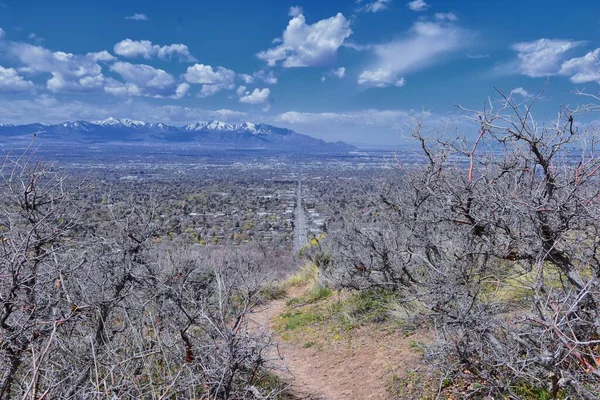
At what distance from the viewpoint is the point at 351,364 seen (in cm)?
594

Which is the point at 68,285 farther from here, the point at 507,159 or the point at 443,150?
the point at 507,159

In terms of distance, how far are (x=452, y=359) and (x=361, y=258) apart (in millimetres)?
4076

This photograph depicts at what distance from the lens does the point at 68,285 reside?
386 centimetres

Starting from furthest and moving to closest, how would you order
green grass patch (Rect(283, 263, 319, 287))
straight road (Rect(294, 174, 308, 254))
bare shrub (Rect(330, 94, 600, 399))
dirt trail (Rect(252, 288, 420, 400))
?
straight road (Rect(294, 174, 308, 254)) < green grass patch (Rect(283, 263, 319, 287)) < dirt trail (Rect(252, 288, 420, 400)) < bare shrub (Rect(330, 94, 600, 399))

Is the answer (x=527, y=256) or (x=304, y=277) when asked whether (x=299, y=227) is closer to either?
(x=304, y=277)

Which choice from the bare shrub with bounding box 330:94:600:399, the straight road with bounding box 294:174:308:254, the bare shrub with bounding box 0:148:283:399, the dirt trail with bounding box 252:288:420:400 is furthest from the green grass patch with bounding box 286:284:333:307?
the straight road with bounding box 294:174:308:254

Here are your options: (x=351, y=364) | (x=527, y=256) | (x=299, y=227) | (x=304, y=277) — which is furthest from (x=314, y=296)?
(x=299, y=227)

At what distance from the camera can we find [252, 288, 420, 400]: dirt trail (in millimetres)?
5078

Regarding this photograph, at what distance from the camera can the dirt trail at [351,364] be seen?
508 centimetres

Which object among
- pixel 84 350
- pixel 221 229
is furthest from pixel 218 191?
pixel 84 350

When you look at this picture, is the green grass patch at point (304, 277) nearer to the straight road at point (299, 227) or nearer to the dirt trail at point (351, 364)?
the dirt trail at point (351, 364)

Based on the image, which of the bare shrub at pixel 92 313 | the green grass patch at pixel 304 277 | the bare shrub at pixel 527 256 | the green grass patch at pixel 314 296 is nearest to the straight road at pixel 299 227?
the green grass patch at pixel 304 277

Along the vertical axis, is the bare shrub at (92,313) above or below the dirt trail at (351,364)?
above

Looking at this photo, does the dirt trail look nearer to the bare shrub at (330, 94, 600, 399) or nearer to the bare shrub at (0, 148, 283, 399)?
the bare shrub at (0, 148, 283, 399)
